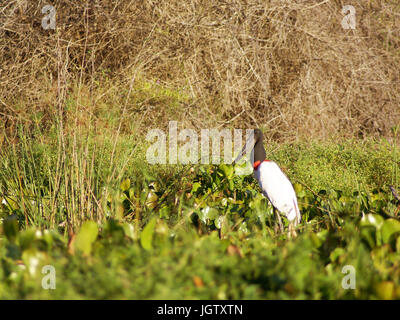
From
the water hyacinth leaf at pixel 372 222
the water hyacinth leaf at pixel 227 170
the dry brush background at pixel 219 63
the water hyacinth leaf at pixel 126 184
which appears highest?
the dry brush background at pixel 219 63

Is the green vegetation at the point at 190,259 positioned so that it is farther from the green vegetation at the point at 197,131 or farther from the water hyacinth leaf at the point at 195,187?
the water hyacinth leaf at the point at 195,187

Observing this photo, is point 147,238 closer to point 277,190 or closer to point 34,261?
point 34,261

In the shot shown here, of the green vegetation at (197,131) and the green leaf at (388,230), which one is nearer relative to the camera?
the green vegetation at (197,131)

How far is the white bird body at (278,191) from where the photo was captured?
10.9 ft

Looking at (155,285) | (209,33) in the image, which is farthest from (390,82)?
Result: (155,285)

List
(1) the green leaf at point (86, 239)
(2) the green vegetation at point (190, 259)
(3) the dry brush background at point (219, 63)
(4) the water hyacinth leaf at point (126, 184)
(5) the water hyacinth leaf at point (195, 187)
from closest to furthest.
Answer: (2) the green vegetation at point (190, 259), (1) the green leaf at point (86, 239), (4) the water hyacinth leaf at point (126, 184), (5) the water hyacinth leaf at point (195, 187), (3) the dry brush background at point (219, 63)

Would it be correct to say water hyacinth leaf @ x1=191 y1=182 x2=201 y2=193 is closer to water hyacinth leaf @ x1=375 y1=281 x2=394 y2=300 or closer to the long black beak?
the long black beak

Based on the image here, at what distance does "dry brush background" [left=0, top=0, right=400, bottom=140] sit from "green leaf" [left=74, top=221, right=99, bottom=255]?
3362 millimetres

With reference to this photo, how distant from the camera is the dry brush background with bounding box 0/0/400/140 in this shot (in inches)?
225

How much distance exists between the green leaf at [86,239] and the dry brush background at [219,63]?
3.36 meters

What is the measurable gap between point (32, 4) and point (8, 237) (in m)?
4.55

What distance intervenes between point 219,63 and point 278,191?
10.9ft

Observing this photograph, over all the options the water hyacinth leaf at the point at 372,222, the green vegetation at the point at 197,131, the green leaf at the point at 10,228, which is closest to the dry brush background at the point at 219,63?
the green vegetation at the point at 197,131

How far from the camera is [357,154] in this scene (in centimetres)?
462
